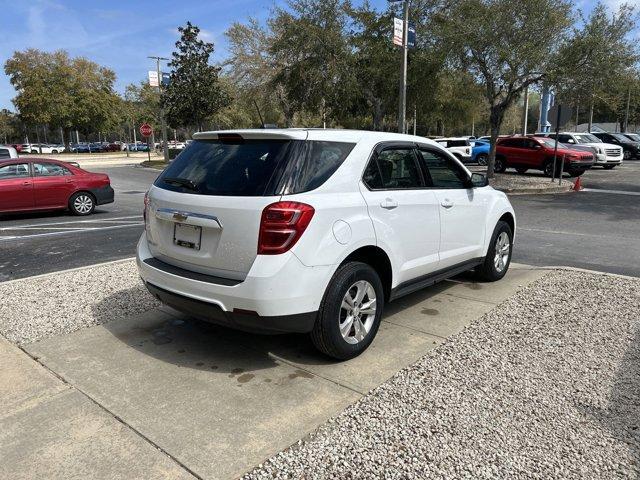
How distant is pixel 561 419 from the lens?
10.1 ft

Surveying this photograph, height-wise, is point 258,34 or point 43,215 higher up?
point 258,34

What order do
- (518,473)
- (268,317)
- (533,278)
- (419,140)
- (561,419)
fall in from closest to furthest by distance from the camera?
1. (518,473)
2. (561,419)
3. (268,317)
4. (419,140)
5. (533,278)

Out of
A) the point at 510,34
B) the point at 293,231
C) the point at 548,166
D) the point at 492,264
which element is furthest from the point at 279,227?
the point at 548,166

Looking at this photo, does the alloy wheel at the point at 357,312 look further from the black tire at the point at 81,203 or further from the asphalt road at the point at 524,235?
the black tire at the point at 81,203

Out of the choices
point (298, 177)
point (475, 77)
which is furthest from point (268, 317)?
point (475, 77)

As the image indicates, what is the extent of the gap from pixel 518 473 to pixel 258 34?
37493 mm

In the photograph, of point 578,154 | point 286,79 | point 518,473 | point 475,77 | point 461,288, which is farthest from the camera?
point 286,79

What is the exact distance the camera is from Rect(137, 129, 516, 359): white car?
130 inches

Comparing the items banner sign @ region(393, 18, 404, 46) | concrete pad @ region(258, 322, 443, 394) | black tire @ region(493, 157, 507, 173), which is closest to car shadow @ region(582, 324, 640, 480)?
concrete pad @ region(258, 322, 443, 394)

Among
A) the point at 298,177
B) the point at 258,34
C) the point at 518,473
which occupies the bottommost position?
the point at 518,473

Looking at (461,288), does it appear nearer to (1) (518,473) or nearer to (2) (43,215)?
(1) (518,473)

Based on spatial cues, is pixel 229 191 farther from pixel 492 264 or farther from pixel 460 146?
pixel 460 146

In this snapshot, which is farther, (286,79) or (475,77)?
(286,79)

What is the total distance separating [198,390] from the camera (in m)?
3.40
